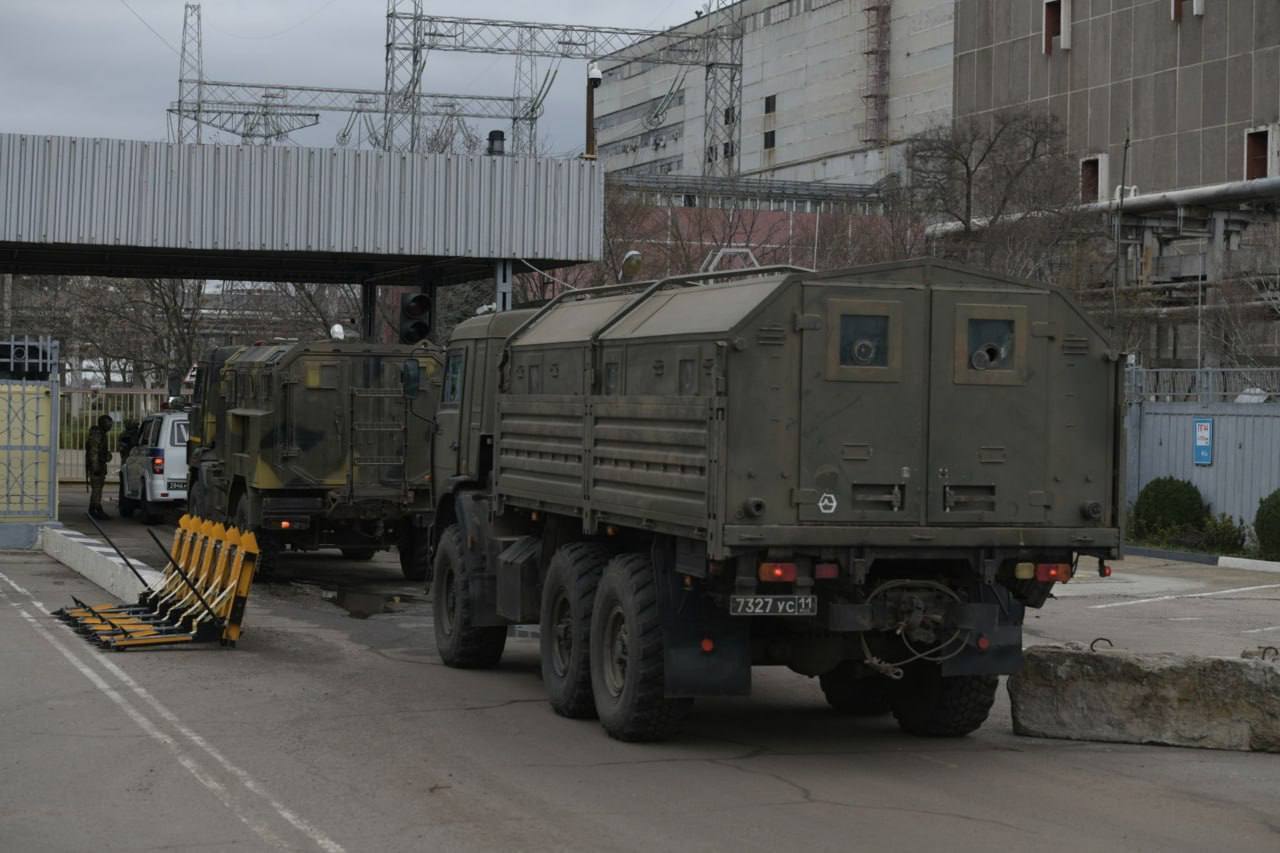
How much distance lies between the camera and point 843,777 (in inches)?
387

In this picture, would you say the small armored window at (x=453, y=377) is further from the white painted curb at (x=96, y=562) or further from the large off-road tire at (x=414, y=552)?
the large off-road tire at (x=414, y=552)

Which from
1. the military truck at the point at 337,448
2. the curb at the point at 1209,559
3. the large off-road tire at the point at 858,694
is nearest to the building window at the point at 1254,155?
the curb at the point at 1209,559

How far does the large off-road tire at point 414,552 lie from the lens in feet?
72.1

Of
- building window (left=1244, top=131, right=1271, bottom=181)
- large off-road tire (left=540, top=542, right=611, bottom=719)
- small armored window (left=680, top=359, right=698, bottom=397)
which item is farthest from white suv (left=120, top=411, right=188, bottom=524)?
building window (left=1244, top=131, right=1271, bottom=181)

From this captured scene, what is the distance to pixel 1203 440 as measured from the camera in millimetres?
28547

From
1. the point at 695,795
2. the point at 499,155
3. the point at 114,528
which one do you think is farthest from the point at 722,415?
the point at 114,528

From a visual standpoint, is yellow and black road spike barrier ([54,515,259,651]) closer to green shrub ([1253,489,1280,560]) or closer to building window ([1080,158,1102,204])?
green shrub ([1253,489,1280,560])

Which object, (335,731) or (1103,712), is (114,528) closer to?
(335,731)

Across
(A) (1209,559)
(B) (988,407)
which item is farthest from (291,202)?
(B) (988,407)

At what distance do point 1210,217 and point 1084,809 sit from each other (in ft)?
146

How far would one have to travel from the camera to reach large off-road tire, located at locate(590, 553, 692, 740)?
10.6m

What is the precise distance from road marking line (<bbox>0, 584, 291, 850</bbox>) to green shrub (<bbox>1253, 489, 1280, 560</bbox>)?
58.0 feet

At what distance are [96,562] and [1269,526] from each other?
54.6 feet

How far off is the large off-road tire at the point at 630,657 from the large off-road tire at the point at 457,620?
2.99 metres
